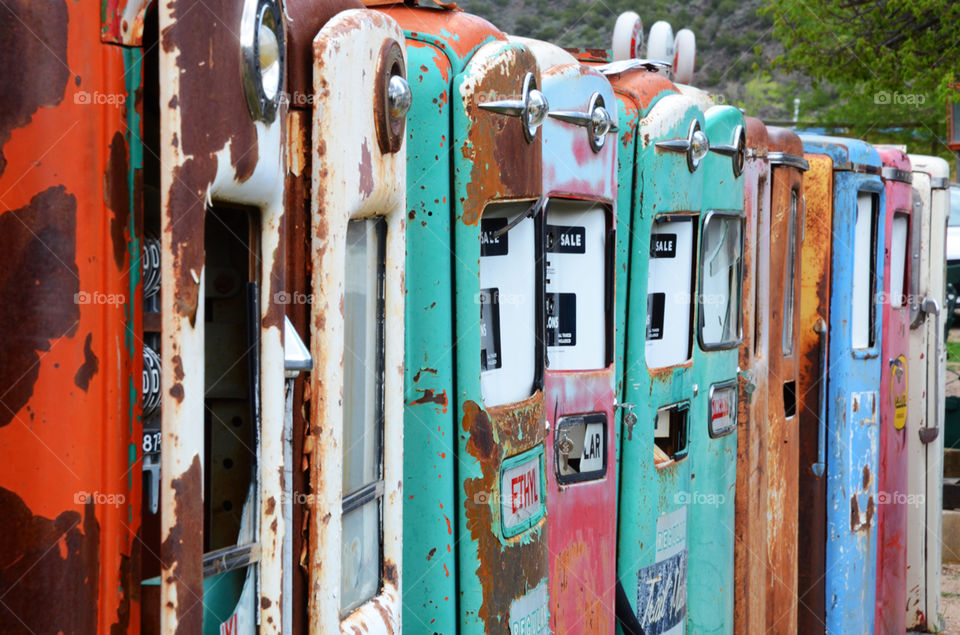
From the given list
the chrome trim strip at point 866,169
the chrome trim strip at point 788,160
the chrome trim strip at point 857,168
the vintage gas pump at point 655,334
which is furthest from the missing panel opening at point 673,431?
the chrome trim strip at point 866,169

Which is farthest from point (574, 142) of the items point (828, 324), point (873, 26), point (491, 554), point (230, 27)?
point (873, 26)

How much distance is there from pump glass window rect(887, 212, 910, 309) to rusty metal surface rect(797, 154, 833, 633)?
0.80 m

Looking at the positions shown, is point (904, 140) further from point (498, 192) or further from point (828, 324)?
point (498, 192)

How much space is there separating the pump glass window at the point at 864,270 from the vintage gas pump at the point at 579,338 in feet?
7.26

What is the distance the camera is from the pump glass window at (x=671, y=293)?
4328mm

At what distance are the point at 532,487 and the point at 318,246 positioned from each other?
1.32m

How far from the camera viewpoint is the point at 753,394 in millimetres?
4910

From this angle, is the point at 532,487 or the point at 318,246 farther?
the point at 532,487

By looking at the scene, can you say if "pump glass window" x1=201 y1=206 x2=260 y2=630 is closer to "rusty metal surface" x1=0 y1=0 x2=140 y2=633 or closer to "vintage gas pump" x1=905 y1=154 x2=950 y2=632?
"rusty metal surface" x1=0 y1=0 x2=140 y2=633

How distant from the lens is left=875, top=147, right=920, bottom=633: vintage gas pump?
5.84m

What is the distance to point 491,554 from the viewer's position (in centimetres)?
300

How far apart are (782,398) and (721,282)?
71cm

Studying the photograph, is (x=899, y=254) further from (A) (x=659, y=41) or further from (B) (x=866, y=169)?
(A) (x=659, y=41)

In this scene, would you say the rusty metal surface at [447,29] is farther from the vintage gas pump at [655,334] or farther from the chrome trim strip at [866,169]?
the chrome trim strip at [866,169]
